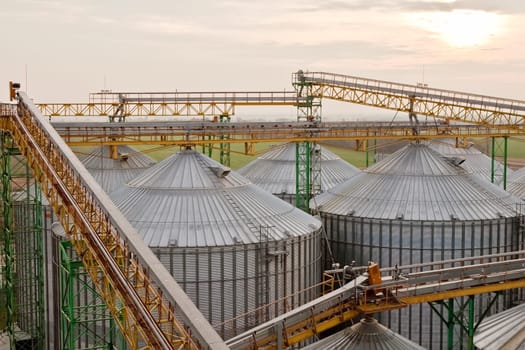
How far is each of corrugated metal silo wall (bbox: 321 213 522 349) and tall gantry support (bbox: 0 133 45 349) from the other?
58.7 ft

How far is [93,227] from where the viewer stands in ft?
79.2

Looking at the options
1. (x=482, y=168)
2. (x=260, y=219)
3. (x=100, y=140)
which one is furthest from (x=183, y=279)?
(x=482, y=168)

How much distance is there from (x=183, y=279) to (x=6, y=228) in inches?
505

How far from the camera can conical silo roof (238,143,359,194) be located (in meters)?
51.2

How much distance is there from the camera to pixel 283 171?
52250mm

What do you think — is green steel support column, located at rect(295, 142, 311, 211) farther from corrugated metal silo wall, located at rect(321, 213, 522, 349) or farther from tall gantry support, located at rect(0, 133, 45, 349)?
tall gantry support, located at rect(0, 133, 45, 349)

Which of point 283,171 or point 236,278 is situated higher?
point 283,171

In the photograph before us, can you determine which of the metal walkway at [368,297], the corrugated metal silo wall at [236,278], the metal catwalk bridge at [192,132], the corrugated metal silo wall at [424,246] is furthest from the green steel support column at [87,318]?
the corrugated metal silo wall at [424,246]

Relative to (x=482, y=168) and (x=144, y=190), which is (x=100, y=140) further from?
(x=482, y=168)

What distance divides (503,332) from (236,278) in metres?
11.0

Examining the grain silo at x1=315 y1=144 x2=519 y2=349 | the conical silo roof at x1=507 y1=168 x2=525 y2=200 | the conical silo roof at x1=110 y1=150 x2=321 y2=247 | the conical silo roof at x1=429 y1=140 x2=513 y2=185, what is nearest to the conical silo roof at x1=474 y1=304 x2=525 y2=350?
the grain silo at x1=315 y1=144 x2=519 y2=349

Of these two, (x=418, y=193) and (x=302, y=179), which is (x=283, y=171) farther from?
(x=418, y=193)

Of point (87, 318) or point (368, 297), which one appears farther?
point (87, 318)

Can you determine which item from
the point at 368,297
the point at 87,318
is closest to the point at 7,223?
the point at 87,318
